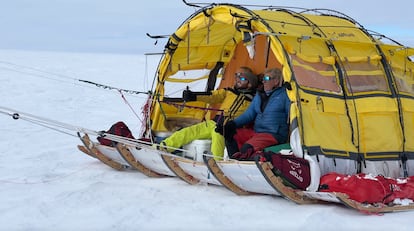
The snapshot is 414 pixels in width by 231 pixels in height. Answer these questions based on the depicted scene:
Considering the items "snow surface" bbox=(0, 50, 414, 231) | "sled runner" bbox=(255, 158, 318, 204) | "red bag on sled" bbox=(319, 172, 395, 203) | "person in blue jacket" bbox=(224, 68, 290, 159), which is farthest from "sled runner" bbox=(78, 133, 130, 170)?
"red bag on sled" bbox=(319, 172, 395, 203)

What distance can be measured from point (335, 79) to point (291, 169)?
158cm

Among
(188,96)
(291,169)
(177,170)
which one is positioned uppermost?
(188,96)

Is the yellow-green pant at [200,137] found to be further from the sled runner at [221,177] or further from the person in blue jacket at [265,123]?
the sled runner at [221,177]

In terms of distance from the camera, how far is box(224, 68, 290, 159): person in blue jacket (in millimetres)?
6961

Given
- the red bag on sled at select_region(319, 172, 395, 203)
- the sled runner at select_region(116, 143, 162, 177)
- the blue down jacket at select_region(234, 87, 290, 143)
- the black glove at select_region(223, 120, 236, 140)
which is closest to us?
the red bag on sled at select_region(319, 172, 395, 203)

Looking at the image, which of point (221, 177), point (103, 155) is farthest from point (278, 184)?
point (103, 155)

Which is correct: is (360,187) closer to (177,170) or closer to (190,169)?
(190,169)

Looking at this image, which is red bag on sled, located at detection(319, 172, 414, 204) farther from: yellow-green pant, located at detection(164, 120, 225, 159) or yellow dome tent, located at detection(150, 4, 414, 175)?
yellow-green pant, located at detection(164, 120, 225, 159)

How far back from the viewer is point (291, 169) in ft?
19.6

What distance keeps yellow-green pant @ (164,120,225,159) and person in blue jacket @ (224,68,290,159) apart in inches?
7.1

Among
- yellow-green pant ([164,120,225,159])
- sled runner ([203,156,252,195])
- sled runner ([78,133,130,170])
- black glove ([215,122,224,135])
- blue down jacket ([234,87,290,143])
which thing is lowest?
sled runner ([78,133,130,170])

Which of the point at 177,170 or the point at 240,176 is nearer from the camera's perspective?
the point at 240,176

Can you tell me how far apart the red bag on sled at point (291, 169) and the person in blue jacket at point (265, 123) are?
0.69 metres

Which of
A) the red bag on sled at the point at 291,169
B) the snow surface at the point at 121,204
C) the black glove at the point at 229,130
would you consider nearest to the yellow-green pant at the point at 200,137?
the black glove at the point at 229,130
